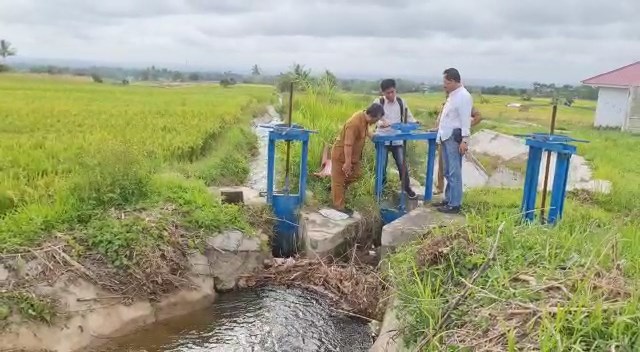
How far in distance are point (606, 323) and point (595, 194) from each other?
19.8 ft

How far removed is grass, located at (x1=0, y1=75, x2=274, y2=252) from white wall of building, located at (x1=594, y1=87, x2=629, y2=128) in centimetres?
1493

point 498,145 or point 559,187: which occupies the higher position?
point 559,187

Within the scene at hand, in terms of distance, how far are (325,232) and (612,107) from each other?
19479 mm

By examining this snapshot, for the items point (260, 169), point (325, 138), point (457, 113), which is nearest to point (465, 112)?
point (457, 113)

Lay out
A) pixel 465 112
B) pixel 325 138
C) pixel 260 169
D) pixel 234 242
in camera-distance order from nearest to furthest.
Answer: pixel 465 112 < pixel 234 242 < pixel 325 138 < pixel 260 169

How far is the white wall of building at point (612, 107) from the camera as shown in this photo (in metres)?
22.0

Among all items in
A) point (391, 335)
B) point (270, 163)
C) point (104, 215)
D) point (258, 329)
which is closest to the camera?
point (391, 335)

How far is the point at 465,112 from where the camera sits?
6.32m

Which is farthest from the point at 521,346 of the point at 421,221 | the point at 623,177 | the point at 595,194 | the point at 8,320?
the point at 623,177

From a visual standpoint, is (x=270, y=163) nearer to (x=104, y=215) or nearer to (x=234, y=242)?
(x=234, y=242)

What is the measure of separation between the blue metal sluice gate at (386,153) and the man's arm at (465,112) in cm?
87

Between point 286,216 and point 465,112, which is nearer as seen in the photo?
point 465,112

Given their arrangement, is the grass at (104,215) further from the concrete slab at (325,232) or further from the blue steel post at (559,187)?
the blue steel post at (559,187)

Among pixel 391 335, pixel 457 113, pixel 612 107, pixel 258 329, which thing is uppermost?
pixel 457 113
